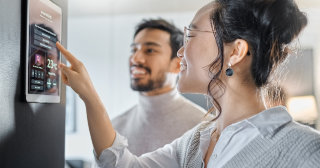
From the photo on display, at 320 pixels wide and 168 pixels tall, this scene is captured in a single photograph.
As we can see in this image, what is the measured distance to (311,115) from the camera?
8.21ft

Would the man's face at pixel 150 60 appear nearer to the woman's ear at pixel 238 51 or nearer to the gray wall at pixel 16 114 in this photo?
the woman's ear at pixel 238 51

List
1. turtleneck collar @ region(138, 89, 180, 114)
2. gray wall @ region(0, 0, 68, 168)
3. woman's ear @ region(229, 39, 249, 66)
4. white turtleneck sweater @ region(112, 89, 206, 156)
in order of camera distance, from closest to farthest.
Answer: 1. gray wall @ region(0, 0, 68, 168)
2. woman's ear @ region(229, 39, 249, 66)
3. white turtleneck sweater @ region(112, 89, 206, 156)
4. turtleneck collar @ region(138, 89, 180, 114)

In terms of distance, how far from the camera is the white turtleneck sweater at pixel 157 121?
6.36ft

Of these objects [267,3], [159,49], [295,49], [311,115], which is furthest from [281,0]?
[311,115]

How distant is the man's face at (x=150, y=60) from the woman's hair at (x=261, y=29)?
1.18 metres

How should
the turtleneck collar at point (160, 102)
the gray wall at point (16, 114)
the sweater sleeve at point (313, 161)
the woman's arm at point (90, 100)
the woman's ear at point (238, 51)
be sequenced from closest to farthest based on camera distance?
the gray wall at point (16, 114) < the sweater sleeve at point (313, 161) < the woman's arm at point (90, 100) < the woman's ear at point (238, 51) < the turtleneck collar at point (160, 102)

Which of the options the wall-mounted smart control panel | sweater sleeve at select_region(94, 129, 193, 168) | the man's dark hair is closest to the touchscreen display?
the wall-mounted smart control panel

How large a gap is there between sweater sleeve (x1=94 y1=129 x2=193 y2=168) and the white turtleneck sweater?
0.85m

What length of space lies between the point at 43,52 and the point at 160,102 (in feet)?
4.72

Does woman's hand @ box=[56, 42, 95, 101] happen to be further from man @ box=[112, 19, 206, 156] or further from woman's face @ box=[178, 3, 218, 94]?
man @ box=[112, 19, 206, 156]

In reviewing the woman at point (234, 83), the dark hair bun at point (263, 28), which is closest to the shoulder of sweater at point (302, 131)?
the woman at point (234, 83)

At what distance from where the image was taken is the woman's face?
904 millimetres

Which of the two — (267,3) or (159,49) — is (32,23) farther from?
(159,49)

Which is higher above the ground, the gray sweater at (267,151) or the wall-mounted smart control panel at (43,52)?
the wall-mounted smart control panel at (43,52)
